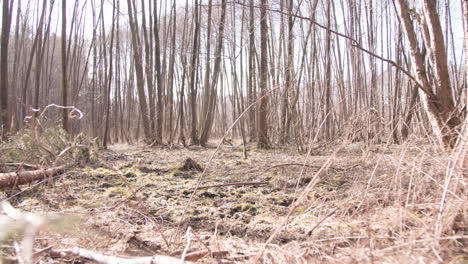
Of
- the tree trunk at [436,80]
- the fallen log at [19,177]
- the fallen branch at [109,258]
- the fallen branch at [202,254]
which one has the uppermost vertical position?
the tree trunk at [436,80]

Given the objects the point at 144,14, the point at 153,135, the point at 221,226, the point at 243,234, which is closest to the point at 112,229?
the point at 221,226

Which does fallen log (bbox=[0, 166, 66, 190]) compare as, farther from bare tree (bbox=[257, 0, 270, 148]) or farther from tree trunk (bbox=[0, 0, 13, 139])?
bare tree (bbox=[257, 0, 270, 148])

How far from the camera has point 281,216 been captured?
2.13 metres

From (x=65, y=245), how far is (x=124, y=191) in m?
1.53

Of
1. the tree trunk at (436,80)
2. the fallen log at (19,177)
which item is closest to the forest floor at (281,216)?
the fallen log at (19,177)

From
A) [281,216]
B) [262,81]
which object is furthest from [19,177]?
[262,81]

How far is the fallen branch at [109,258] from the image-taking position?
99 centimetres

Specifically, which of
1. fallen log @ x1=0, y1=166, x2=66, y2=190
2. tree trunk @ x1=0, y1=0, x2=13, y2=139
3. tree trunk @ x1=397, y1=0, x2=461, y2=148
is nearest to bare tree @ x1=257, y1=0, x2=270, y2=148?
tree trunk @ x1=397, y1=0, x2=461, y2=148

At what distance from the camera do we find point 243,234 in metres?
1.83

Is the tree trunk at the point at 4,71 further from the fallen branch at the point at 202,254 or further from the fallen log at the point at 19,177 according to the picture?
the fallen branch at the point at 202,254

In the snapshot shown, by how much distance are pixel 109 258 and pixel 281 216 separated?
1355 mm

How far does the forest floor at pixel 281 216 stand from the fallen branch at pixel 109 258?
9 cm

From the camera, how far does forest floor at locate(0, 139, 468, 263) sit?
1.13 meters

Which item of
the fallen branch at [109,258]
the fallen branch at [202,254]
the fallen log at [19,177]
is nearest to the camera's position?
the fallen branch at [109,258]
